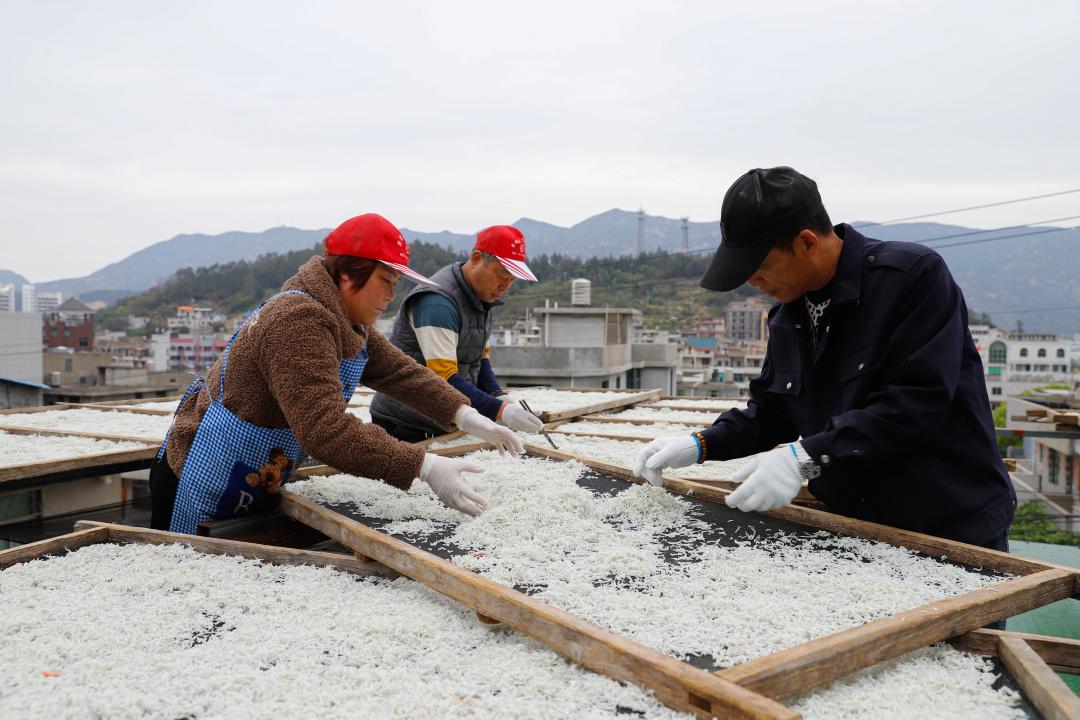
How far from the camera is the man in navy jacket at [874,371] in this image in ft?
6.61

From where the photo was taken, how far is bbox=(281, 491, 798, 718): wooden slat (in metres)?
1.22

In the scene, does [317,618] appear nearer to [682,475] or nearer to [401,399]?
[401,399]

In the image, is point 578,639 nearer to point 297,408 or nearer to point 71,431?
point 297,408

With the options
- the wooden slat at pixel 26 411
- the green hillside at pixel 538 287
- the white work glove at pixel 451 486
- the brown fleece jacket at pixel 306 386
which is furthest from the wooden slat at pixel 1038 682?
the green hillside at pixel 538 287

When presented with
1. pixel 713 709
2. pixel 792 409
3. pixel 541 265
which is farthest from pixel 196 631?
pixel 541 265

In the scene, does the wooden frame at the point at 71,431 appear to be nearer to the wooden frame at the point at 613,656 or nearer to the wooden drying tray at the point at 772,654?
the wooden frame at the point at 613,656

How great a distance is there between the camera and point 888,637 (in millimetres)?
1482

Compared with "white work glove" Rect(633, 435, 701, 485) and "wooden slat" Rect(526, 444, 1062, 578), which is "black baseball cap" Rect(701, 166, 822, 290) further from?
"wooden slat" Rect(526, 444, 1062, 578)

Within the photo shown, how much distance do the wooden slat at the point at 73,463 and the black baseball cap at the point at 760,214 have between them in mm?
2962

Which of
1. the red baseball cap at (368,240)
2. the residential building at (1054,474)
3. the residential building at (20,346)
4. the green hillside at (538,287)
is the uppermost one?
the green hillside at (538,287)

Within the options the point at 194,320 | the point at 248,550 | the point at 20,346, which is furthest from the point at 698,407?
the point at 194,320

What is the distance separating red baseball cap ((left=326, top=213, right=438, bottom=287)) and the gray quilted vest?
115 centimetres

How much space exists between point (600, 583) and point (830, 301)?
43.1 inches

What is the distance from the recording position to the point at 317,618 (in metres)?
1.76
